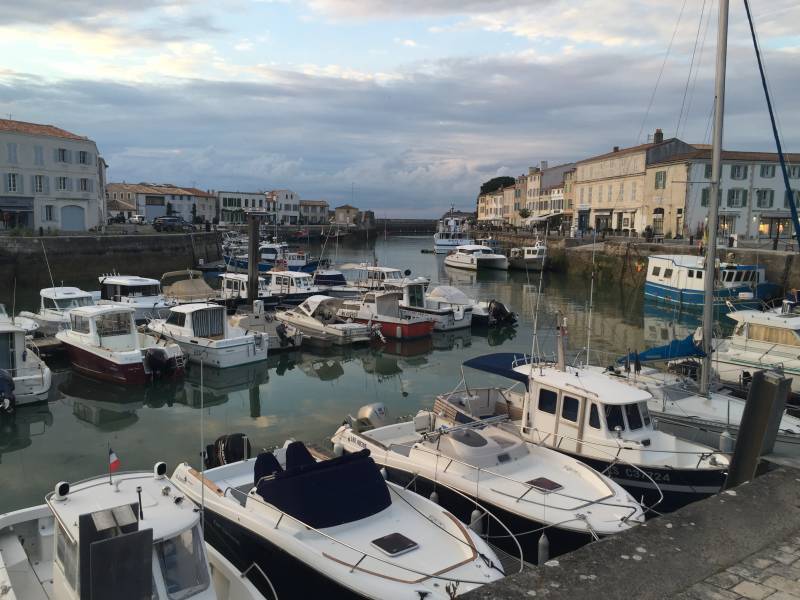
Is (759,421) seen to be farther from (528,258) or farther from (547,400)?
(528,258)

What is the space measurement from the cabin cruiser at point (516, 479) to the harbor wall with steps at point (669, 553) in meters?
2.96

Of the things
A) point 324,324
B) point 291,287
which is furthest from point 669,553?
point 291,287

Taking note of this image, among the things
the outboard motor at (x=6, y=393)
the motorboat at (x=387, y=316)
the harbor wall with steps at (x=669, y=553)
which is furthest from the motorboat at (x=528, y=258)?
the harbor wall with steps at (x=669, y=553)

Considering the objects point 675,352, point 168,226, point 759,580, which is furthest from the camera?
point 168,226

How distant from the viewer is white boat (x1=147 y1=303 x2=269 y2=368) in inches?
814

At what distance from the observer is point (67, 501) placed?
21.3 ft

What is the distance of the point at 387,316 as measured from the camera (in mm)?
26312

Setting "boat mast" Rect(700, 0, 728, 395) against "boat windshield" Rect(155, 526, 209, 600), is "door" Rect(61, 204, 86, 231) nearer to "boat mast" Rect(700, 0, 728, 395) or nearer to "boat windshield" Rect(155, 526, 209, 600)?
"boat mast" Rect(700, 0, 728, 395)

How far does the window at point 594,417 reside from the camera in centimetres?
1052

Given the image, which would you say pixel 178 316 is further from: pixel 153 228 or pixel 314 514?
pixel 153 228

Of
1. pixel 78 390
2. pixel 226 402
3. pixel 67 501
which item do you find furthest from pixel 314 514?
pixel 78 390

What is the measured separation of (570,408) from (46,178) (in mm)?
48788

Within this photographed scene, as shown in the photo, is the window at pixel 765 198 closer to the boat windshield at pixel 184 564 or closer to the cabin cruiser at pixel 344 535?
the cabin cruiser at pixel 344 535

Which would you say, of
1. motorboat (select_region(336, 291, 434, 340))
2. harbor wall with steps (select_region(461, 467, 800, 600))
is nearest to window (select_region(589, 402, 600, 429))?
harbor wall with steps (select_region(461, 467, 800, 600))
